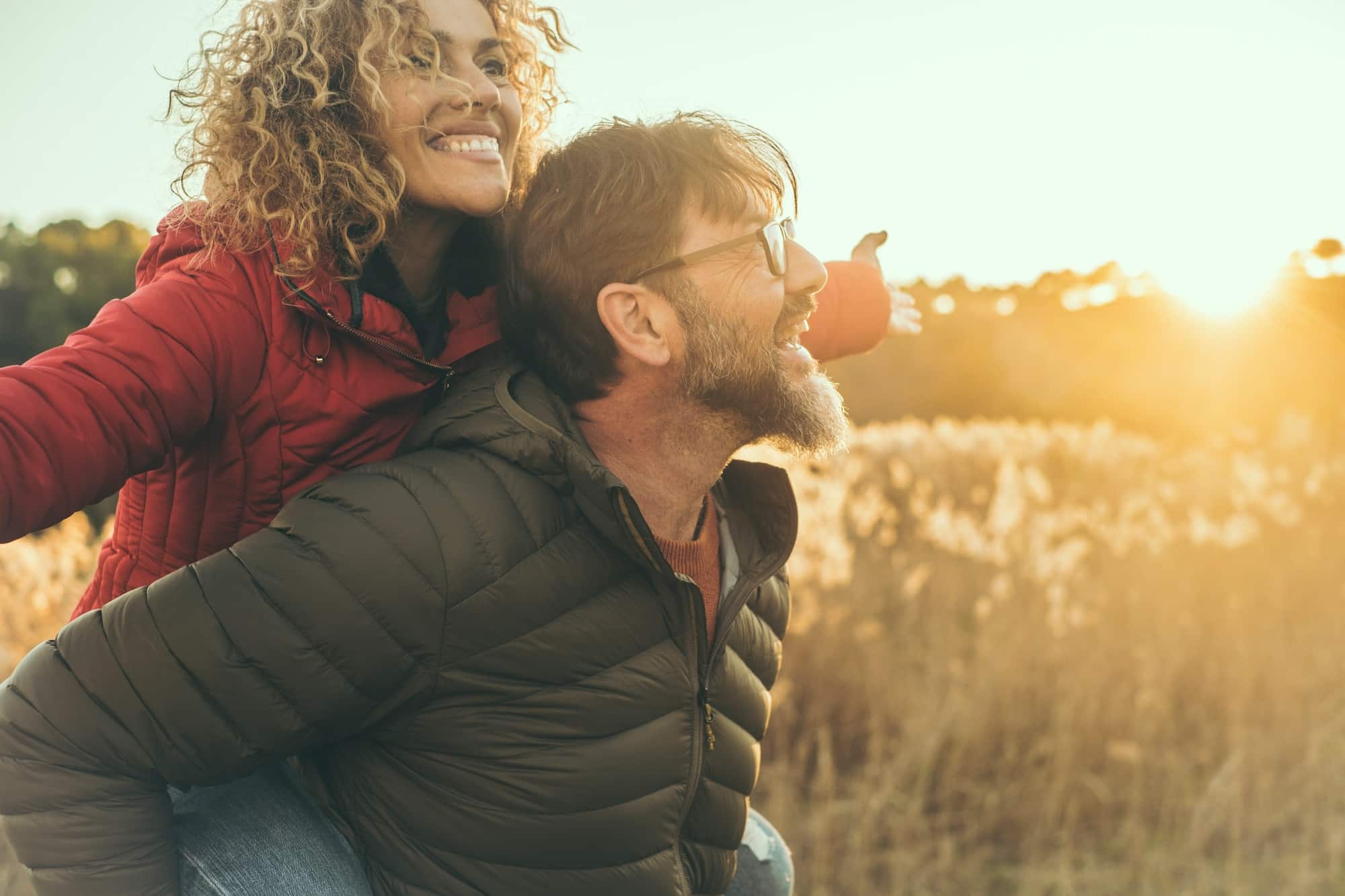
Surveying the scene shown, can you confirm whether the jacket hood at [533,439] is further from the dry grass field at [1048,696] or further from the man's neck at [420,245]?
the dry grass field at [1048,696]

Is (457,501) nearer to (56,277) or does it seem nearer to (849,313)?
(849,313)

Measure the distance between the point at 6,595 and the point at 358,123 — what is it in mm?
3245

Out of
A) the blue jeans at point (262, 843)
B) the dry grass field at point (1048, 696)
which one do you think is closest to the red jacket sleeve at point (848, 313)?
the blue jeans at point (262, 843)

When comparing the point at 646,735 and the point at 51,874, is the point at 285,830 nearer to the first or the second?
the point at 51,874

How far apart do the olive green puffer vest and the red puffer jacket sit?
0.14m

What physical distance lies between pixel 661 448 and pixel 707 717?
580 millimetres

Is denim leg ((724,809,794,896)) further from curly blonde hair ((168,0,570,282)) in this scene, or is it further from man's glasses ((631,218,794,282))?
curly blonde hair ((168,0,570,282))

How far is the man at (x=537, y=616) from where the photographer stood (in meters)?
1.69

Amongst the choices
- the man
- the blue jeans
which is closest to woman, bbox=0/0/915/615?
the man

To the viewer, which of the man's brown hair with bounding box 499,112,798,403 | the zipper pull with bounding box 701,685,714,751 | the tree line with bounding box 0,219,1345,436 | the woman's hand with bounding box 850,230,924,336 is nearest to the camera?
the zipper pull with bounding box 701,685,714,751

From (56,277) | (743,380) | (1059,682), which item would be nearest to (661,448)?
(743,380)

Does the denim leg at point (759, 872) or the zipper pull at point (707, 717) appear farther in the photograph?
the denim leg at point (759, 872)

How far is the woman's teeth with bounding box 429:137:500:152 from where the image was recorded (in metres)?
2.16

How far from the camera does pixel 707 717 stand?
2043 millimetres
